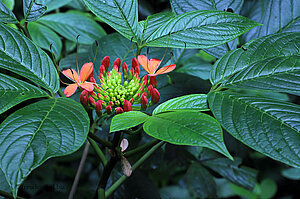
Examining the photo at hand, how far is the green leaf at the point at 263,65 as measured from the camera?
663 millimetres

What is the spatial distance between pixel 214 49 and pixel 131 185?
63 centimetres

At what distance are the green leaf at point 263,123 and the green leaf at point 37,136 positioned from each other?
0.27 metres

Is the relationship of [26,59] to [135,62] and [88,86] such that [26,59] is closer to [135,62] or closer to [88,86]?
[88,86]

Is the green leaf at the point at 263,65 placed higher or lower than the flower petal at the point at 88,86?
higher

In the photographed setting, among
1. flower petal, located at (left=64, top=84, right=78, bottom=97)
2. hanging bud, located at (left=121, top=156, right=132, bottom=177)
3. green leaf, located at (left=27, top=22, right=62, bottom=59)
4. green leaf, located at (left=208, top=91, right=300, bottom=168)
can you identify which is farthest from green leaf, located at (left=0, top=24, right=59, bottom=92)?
green leaf, located at (left=27, top=22, right=62, bottom=59)

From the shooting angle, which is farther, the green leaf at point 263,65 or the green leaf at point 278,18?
the green leaf at point 278,18

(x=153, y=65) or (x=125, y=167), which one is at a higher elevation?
(x=153, y=65)

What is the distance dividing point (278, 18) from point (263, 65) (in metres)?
0.35

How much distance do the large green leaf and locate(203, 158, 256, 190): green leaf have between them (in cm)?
71

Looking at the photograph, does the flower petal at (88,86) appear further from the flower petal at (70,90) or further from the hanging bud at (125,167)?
the hanging bud at (125,167)

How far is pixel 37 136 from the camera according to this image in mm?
468

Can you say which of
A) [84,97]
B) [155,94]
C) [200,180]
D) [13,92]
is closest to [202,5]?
[155,94]

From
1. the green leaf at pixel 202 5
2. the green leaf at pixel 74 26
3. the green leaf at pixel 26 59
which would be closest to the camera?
the green leaf at pixel 26 59

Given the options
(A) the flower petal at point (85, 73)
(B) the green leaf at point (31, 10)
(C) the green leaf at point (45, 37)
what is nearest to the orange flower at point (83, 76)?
(A) the flower petal at point (85, 73)
